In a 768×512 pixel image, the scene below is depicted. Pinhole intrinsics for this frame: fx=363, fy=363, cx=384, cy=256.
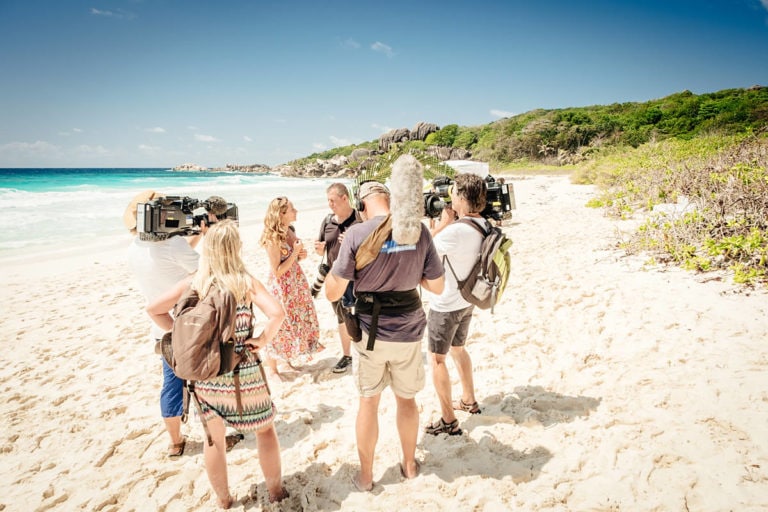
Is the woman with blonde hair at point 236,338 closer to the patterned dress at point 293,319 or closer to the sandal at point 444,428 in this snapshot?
the sandal at point 444,428

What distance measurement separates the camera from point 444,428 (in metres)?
2.82

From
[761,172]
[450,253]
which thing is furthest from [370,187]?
[761,172]

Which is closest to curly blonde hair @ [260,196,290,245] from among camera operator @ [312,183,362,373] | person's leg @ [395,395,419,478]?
camera operator @ [312,183,362,373]

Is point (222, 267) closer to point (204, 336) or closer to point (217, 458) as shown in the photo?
point (204, 336)

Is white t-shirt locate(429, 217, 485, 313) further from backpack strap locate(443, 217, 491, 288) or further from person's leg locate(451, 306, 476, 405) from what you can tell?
person's leg locate(451, 306, 476, 405)

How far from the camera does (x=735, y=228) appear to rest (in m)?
4.96

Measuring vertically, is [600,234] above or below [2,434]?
above

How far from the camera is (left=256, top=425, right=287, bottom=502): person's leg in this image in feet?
7.11

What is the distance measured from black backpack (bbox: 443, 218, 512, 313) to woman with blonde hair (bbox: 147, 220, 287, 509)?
1258 mm

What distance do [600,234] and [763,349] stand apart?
4921mm

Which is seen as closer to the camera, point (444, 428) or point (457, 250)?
point (457, 250)

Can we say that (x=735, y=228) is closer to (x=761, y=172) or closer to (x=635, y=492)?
(x=761, y=172)

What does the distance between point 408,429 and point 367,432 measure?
0.86 ft

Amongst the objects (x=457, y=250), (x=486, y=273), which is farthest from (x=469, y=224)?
(x=486, y=273)
